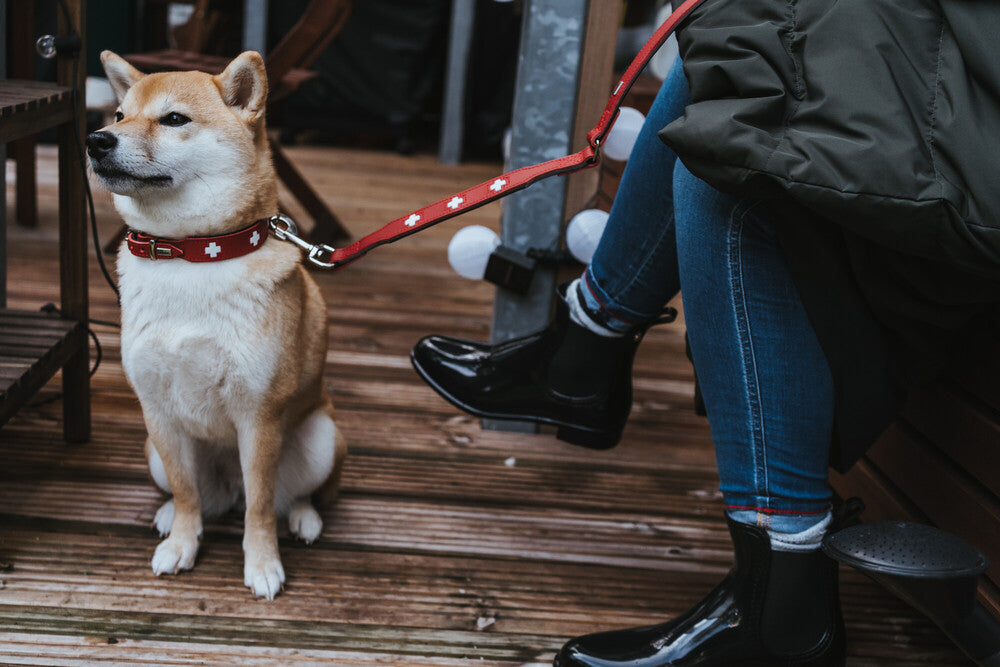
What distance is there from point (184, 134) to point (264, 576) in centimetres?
62

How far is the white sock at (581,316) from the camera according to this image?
1331 mm

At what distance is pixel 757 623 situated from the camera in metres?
1.05

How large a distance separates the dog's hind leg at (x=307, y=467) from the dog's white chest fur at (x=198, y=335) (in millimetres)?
181

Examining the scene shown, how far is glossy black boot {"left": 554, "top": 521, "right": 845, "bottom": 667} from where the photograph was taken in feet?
3.40

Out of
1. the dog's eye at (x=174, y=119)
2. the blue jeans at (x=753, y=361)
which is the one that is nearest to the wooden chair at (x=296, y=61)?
the dog's eye at (x=174, y=119)

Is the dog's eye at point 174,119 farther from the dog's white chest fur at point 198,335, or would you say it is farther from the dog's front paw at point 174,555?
the dog's front paw at point 174,555

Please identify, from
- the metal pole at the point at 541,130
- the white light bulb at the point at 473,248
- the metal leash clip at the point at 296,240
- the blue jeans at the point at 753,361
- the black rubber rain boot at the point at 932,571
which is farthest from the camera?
the white light bulb at the point at 473,248

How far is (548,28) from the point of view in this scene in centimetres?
162

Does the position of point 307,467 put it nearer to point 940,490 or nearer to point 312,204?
point 940,490

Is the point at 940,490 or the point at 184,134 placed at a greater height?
the point at 184,134

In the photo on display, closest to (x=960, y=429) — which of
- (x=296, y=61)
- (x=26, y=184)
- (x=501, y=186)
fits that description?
(x=501, y=186)

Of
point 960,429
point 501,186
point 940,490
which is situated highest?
point 501,186

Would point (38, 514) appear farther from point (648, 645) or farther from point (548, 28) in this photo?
Answer: point (548, 28)

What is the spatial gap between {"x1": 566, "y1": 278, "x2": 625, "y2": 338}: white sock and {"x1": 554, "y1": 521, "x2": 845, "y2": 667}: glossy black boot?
0.37m
